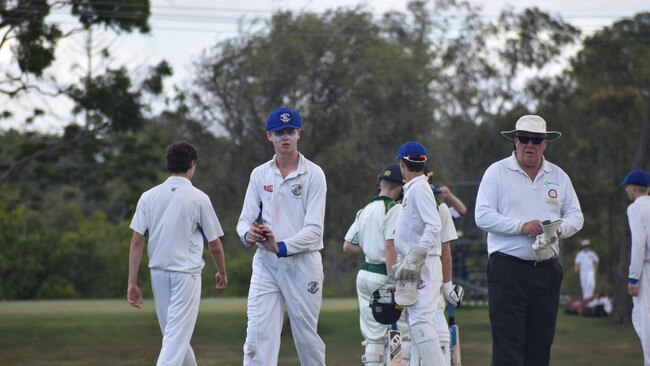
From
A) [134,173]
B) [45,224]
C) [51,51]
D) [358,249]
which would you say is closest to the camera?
[358,249]

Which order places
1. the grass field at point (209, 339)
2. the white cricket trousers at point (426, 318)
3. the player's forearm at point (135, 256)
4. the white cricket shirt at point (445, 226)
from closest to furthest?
1. the white cricket trousers at point (426, 318)
2. the player's forearm at point (135, 256)
3. the white cricket shirt at point (445, 226)
4. the grass field at point (209, 339)

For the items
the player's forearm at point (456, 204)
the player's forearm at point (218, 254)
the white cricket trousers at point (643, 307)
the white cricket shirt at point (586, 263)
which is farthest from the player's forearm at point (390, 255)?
the white cricket shirt at point (586, 263)

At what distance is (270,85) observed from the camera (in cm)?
3030

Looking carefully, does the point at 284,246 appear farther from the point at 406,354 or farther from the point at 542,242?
the point at 406,354

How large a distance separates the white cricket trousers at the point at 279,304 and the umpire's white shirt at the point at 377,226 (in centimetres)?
251

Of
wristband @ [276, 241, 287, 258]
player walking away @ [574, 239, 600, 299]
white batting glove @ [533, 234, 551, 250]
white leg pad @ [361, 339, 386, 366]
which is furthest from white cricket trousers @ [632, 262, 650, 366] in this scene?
player walking away @ [574, 239, 600, 299]

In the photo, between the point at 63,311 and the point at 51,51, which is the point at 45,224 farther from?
the point at 51,51

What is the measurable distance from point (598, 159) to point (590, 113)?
2.26 metres

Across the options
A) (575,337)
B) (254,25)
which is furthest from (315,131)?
(575,337)

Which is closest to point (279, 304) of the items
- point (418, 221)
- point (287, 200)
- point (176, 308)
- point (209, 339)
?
point (287, 200)

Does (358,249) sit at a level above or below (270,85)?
below

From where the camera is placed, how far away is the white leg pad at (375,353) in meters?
12.4

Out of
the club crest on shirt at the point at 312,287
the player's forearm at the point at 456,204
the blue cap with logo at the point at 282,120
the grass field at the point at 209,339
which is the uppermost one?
the blue cap with logo at the point at 282,120

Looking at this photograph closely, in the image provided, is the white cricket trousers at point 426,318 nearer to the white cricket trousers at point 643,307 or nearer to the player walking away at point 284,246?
the player walking away at point 284,246
